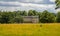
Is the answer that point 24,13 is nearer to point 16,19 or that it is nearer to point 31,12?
point 31,12

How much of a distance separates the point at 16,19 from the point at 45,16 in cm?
828

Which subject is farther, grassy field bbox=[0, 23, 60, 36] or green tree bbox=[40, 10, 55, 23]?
green tree bbox=[40, 10, 55, 23]

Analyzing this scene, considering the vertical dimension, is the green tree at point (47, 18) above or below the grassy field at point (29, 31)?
below

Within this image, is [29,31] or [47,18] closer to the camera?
[29,31]

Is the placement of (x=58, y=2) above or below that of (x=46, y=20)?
above

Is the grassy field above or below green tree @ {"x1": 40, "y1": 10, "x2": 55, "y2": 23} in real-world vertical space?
above

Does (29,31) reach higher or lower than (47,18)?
higher

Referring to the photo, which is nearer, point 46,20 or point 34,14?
point 46,20

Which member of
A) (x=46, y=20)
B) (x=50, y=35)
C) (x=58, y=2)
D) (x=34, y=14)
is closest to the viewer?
(x=50, y=35)

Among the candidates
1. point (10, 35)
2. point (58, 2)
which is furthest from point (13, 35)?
point (58, 2)

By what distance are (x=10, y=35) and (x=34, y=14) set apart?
67.8 m

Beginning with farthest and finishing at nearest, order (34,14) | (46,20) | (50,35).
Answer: (34,14)
(46,20)
(50,35)

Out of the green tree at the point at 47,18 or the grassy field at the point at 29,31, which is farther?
the green tree at the point at 47,18

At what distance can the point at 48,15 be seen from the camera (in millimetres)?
55969
